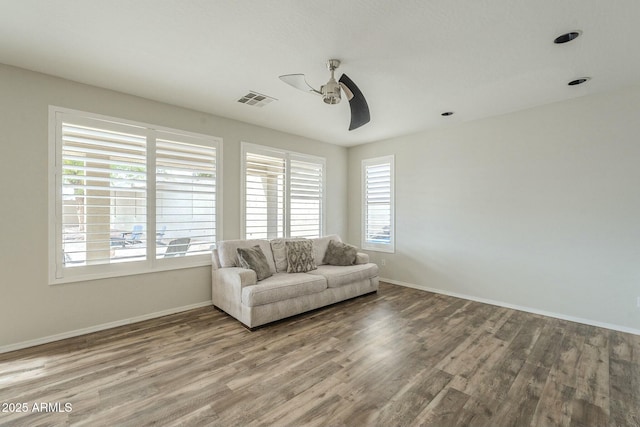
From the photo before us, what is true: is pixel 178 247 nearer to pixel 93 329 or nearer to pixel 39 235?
pixel 93 329

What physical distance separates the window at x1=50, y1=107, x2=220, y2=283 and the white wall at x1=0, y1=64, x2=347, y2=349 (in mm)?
106

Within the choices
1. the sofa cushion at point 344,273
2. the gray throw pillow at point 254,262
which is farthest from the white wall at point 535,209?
the gray throw pillow at point 254,262

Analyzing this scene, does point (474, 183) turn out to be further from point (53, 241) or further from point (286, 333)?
point (53, 241)

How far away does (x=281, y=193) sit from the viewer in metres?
4.95

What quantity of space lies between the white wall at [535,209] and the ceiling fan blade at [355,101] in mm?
2429

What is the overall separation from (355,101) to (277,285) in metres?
2.22

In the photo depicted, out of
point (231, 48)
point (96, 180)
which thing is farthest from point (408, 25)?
point (96, 180)

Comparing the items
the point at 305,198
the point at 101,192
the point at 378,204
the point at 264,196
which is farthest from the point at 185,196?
the point at 378,204

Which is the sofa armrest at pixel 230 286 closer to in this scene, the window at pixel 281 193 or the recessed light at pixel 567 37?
the window at pixel 281 193

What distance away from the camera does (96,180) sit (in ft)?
10.4

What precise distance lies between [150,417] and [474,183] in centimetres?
463

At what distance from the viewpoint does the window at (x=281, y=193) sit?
454 cm

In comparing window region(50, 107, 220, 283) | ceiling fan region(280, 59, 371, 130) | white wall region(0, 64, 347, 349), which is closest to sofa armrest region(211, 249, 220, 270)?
window region(50, 107, 220, 283)

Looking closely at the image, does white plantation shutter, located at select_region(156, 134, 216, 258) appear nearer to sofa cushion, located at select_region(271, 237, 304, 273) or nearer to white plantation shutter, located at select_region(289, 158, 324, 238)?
sofa cushion, located at select_region(271, 237, 304, 273)
